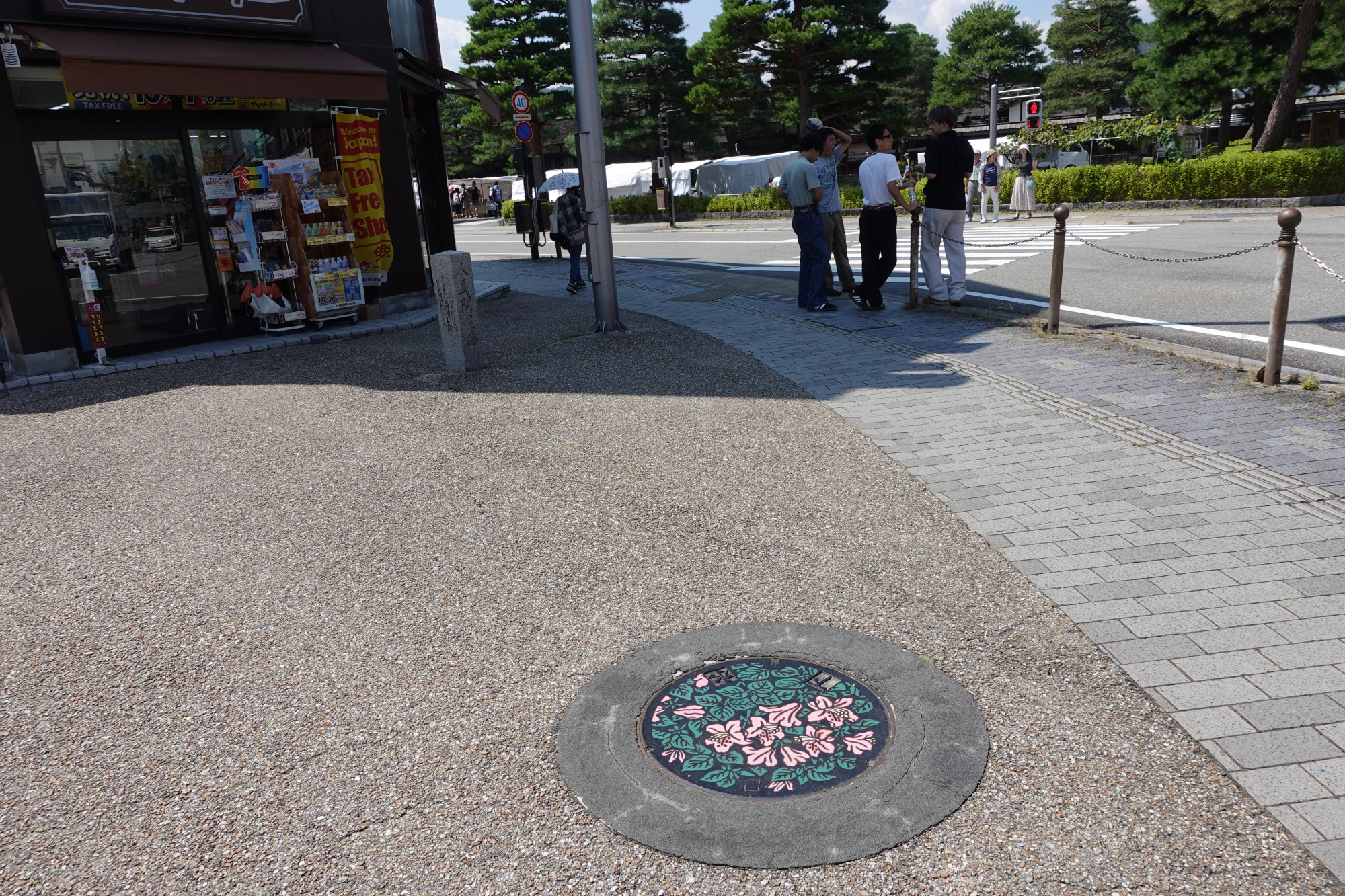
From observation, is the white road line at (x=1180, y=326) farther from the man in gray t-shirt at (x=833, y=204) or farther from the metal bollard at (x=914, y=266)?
the man in gray t-shirt at (x=833, y=204)

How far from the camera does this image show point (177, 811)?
9.19ft

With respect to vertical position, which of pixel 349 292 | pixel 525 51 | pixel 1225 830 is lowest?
pixel 1225 830

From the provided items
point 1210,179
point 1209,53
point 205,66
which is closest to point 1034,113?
point 1210,179

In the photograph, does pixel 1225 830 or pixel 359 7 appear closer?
pixel 1225 830

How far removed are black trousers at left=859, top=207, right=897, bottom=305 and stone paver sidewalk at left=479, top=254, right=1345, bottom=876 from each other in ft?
6.18

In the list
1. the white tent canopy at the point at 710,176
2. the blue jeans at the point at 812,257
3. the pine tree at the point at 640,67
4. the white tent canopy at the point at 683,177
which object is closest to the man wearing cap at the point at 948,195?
the blue jeans at the point at 812,257

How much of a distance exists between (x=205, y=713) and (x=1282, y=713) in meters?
3.61

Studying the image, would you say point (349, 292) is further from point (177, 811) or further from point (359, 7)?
point (177, 811)

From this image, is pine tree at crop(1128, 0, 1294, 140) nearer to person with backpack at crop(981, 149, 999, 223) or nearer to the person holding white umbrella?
person with backpack at crop(981, 149, 999, 223)

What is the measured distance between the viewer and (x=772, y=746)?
293cm

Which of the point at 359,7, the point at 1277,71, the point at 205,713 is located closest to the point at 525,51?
the point at 1277,71

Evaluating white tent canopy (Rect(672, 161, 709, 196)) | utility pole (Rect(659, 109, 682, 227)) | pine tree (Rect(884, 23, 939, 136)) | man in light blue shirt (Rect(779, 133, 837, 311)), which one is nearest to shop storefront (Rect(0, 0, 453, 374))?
man in light blue shirt (Rect(779, 133, 837, 311))

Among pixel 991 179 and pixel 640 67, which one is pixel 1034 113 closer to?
pixel 991 179

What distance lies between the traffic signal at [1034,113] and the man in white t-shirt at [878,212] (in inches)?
617
